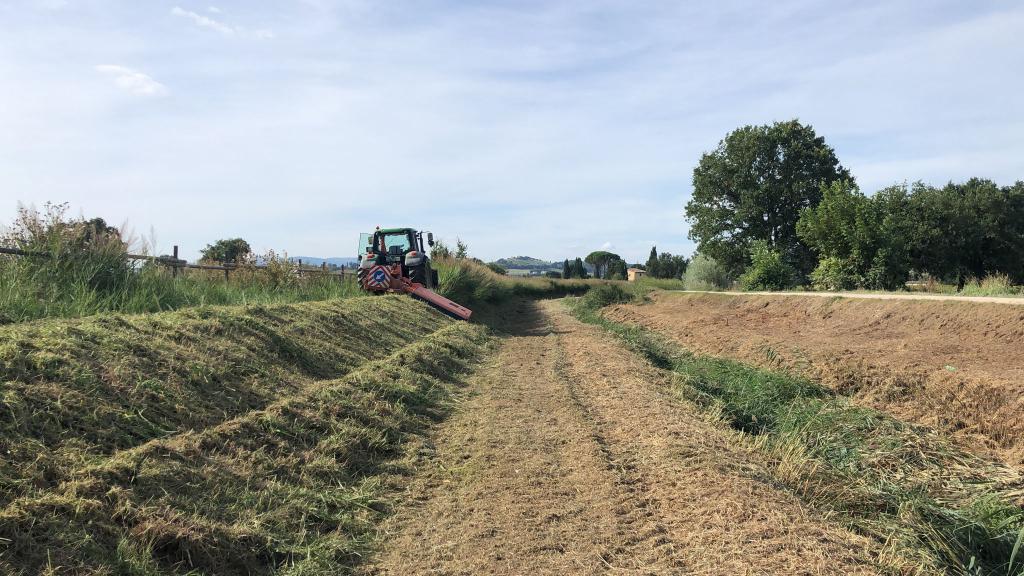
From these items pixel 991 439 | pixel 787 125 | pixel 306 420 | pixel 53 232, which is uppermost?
pixel 787 125

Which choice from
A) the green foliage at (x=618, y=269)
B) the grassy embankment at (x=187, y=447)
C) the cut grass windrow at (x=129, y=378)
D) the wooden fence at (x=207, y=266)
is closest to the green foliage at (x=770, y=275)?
the wooden fence at (x=207, y=266)

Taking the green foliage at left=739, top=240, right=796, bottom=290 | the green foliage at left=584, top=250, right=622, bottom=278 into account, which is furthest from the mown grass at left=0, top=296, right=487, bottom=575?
the green foliage at left=584, top=250, right=622, bottom=278

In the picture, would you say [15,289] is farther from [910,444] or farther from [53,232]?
[910,444]

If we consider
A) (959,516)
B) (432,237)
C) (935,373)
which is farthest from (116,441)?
(432,237)

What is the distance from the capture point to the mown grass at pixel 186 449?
3258mm

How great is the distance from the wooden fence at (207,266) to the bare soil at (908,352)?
10.1m

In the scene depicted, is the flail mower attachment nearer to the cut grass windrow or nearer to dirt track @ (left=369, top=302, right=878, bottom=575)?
the cut grass windrow

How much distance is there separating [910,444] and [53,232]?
9.94 metres

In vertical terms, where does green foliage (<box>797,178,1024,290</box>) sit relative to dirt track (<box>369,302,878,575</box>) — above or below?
above

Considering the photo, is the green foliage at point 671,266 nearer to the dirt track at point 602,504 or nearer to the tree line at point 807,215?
the tree line at point 807,215

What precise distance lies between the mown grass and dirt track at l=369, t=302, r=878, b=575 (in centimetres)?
47

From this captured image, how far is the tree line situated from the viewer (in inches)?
1214

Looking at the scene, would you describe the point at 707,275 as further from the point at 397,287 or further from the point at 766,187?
the point at 397,287

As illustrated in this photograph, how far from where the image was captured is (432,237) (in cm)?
1805
